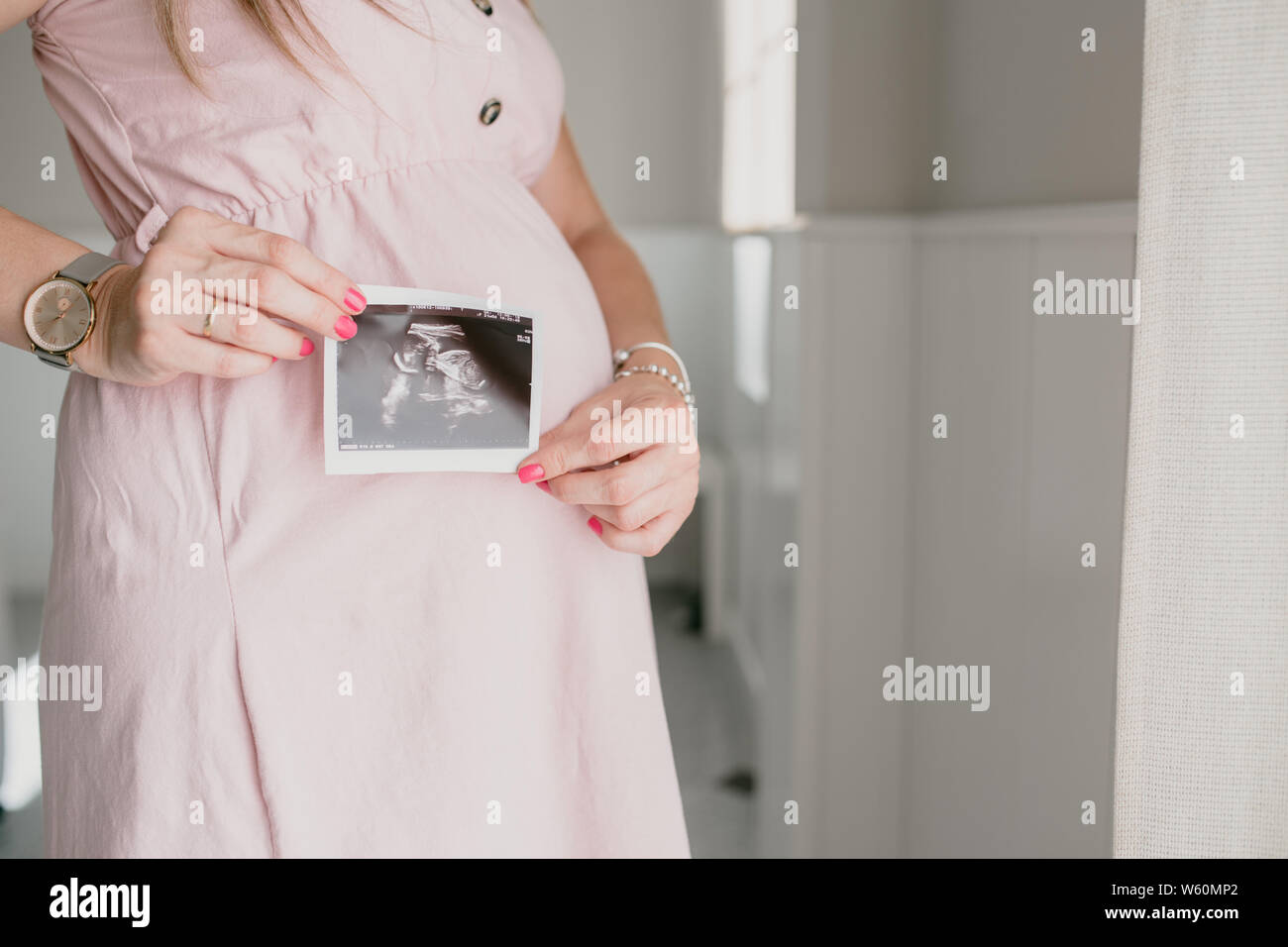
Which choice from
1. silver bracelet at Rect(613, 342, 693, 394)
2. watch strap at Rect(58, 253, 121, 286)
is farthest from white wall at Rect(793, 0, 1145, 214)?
watch strap at Rect(58, 253, 121, 286)

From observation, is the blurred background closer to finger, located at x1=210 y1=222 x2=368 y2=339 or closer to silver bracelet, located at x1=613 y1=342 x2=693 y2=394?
silver bracelet, located at x1=613 y1=342 x2=693 y2=394

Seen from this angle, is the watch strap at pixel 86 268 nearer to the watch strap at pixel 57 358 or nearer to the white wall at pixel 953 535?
the watch strap at pixel 57 358

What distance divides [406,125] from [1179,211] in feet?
Answer: 2.04

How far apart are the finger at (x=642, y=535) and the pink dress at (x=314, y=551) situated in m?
0.03

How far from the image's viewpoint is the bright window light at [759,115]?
1.85 metres

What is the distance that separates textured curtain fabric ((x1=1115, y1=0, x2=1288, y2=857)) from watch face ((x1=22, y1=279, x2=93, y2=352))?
2.66 feet

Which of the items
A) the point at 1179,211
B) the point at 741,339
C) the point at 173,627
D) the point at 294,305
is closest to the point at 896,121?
the point at 741,339

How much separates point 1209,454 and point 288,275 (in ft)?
2.39

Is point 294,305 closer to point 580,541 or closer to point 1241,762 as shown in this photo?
point 580,541

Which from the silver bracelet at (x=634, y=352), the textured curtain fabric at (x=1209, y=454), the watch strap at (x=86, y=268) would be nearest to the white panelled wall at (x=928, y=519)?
the textured curtain fabric at (x=1209, y=454)

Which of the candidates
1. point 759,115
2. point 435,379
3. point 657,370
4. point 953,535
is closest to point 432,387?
point 435,379

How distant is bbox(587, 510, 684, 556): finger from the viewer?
0.79m

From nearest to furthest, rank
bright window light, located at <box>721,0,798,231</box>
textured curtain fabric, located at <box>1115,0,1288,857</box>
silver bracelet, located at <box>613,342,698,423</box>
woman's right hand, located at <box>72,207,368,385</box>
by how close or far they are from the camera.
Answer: woman's right hand, located at <box>72,207,368,385</box> < textured curtain fabric, located at <box>1115,0,1288,857</box> < silver bracelet, located at <box>613,342,698,423</box> < bright window light, located at <box>721,0,798,231</box>

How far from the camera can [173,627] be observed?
695 mm
